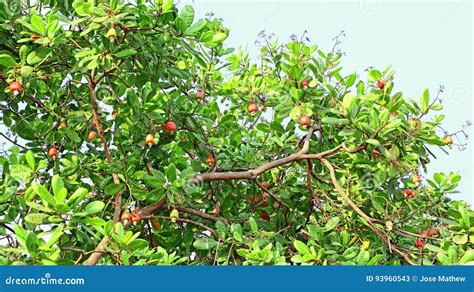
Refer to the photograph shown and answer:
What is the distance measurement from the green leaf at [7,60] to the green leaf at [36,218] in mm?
1083

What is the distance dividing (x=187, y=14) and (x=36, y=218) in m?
1.33

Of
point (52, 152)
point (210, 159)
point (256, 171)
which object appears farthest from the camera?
point (210, 159)

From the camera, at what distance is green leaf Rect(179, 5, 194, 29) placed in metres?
3.44

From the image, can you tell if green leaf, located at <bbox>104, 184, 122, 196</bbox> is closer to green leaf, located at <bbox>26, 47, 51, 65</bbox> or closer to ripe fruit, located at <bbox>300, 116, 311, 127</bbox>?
green leaf, located at <bbox>26, 47, 51, 65</bbox>

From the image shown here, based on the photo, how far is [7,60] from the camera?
359 centimetres

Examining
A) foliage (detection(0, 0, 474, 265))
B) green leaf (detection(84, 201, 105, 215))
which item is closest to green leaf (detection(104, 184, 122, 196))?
foliage (detection(0, 0, 474, 265))

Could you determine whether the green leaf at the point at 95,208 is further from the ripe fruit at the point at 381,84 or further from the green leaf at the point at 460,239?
the ripe fruit at the point at 381,84

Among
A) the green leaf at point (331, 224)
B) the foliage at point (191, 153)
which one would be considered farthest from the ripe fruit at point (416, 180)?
the green leaf at point (331, 224)

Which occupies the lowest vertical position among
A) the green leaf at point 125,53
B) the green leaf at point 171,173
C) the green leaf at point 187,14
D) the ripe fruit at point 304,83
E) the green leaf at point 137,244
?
the green leaf at point 137,244

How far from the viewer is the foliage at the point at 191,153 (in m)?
3.47

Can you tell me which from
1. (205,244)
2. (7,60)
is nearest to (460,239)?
(205,244)

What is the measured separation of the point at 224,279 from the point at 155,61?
51.3 inches

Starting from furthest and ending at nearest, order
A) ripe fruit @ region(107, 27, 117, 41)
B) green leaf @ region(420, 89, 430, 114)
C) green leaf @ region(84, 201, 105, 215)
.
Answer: green leaf @ region(420, 89, 430, 114) → ripe fruit @ region(107, 27, 117, 41) → green leaf @ region(84, 201, 105, 215)

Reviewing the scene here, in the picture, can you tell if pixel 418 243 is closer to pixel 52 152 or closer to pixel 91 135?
pixel 91 135
